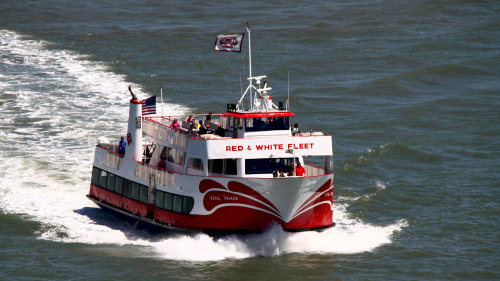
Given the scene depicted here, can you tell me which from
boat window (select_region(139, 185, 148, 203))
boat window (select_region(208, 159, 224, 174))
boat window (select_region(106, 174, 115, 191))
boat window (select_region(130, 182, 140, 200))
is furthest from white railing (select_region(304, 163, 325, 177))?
boat window (select_region(106, 174, 115, 191))

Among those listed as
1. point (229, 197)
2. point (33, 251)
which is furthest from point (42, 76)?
point (229, 197)

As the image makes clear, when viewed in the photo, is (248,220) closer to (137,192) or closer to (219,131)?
(219,131)

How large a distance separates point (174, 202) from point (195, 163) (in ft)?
6.45

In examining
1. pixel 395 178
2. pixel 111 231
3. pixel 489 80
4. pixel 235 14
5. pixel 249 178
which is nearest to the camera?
pixel 249 178

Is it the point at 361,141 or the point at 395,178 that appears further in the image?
the point at 361,141

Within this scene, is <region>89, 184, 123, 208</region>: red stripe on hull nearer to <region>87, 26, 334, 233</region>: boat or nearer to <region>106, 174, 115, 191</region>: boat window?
<region>106, 174, 115, 191</region>: boat window

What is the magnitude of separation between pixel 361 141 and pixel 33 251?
2387 centimetres

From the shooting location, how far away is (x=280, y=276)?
34.6 m

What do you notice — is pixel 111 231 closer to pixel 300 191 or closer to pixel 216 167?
pixel 216 167

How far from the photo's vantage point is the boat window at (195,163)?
3675cm

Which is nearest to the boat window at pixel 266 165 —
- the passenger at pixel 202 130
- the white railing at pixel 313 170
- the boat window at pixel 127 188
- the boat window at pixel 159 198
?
the white railing at pixel 313 170

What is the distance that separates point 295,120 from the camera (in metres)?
57.2

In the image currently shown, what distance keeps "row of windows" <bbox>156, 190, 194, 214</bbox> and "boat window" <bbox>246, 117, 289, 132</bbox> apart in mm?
4192

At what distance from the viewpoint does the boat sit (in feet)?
115
